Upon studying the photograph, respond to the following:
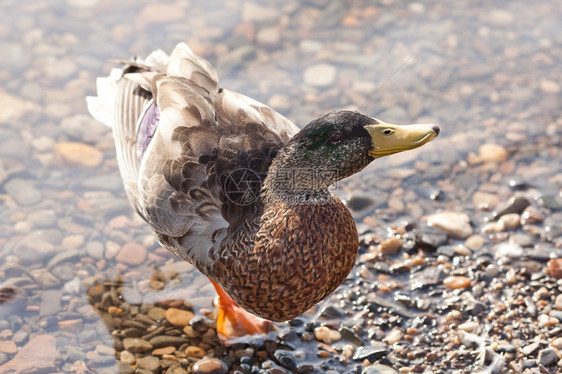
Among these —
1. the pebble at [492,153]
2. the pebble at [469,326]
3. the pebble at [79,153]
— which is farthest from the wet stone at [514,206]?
the pebble at [79,153]

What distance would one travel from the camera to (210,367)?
4.51 metres

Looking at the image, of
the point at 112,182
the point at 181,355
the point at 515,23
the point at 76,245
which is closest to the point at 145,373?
the point at 181,355

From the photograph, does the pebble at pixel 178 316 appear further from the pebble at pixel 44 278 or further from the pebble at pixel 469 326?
the pebble at pixel 469 326

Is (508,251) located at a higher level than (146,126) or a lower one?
lower

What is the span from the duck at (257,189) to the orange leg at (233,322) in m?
0.52

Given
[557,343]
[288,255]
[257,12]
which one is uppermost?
[257,12]

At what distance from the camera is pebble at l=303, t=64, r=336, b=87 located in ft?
22.9

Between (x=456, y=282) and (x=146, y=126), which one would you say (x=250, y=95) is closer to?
(x=146, y=126)

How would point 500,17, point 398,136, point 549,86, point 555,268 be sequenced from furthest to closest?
point 500,17 < point 549,86 < point 555,268 < point 398,136

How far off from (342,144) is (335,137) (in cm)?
6

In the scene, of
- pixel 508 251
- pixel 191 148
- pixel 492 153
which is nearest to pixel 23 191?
pixel 191 148

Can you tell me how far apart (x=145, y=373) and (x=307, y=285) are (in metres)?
1.20

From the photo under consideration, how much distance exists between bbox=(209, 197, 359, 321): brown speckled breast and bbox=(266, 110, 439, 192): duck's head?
8.3 inches

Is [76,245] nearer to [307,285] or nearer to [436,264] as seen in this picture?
[307,285]
